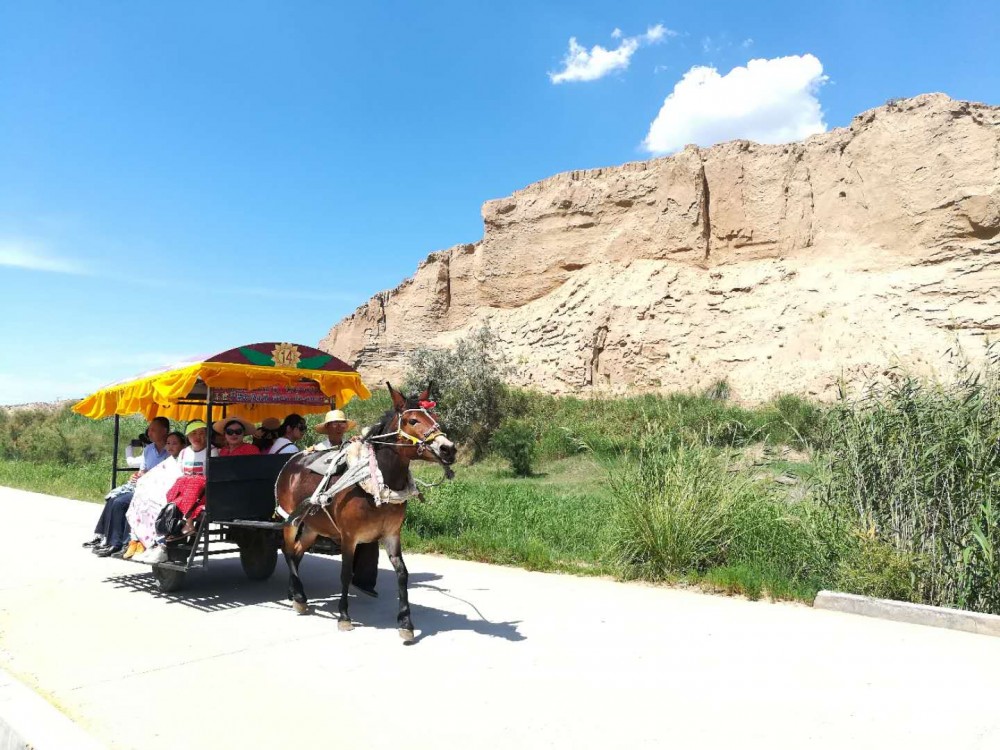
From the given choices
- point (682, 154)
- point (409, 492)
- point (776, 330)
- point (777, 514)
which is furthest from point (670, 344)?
point (409, 492)

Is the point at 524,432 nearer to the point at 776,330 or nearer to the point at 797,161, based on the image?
the point at 776,330

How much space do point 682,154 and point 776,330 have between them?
13.4 metres

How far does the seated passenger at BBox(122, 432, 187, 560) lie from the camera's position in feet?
26.2

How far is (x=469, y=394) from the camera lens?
29.6 metres

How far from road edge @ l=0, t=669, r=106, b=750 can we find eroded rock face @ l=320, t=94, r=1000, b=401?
105 ft

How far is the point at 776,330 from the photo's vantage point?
3878 cm

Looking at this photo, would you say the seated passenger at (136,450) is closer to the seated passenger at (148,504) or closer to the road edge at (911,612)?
the seated passenger at (148,504)

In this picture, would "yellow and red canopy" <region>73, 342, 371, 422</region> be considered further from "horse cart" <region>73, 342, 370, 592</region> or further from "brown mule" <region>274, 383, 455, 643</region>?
"brown mule" <region>274, 383, 455, 643</region>

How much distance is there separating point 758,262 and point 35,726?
43.3m

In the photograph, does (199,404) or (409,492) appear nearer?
(409,492)

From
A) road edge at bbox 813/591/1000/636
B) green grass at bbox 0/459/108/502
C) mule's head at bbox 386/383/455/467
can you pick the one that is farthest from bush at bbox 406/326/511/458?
road edge at bbox 813/591/1000/636

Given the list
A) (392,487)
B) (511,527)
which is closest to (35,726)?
(392,487)

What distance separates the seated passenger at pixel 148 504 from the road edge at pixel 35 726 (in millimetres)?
3256

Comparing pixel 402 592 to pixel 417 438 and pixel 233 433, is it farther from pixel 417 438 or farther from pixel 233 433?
pixel 233 433
